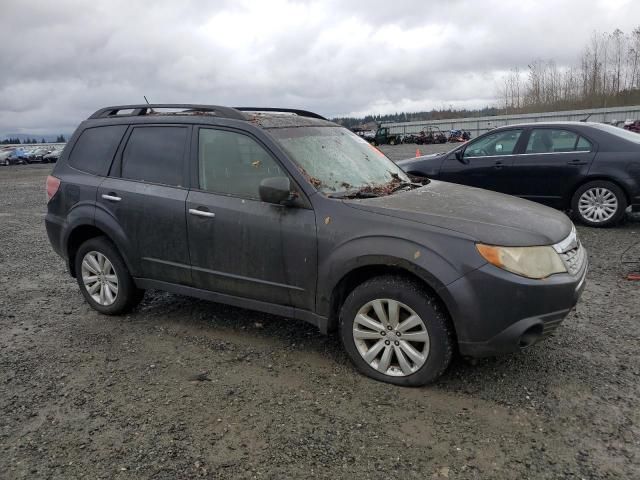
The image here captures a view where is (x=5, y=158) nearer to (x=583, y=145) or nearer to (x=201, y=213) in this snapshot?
(x=583, y=145)

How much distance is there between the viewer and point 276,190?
370cm

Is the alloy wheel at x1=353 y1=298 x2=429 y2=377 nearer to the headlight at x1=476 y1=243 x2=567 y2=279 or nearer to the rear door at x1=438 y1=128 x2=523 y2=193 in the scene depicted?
the headlight at x1=476 y1=243 x2=567 y2=279

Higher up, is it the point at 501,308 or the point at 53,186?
the point at 53,186

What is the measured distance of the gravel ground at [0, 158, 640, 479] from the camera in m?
2.82

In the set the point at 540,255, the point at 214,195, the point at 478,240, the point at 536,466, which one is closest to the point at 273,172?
the point at 214,195

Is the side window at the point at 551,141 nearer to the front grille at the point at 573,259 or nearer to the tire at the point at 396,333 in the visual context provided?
the front grille at the point at 573,259

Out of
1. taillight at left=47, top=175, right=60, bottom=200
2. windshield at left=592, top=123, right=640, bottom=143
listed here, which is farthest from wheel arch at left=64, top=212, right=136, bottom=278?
windshield at left=592, top=123, right=640, bottom=143

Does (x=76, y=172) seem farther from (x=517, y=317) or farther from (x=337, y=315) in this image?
(x=517, y=317)

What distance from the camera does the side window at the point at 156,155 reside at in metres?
4.41

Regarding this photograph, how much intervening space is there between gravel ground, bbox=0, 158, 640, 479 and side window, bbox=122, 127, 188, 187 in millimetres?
1327

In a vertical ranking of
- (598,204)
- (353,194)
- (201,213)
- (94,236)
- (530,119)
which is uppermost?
(530,119)

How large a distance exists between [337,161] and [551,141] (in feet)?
17.8

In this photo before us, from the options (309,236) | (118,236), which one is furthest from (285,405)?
(118,236)

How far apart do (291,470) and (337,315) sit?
1.27 meters
